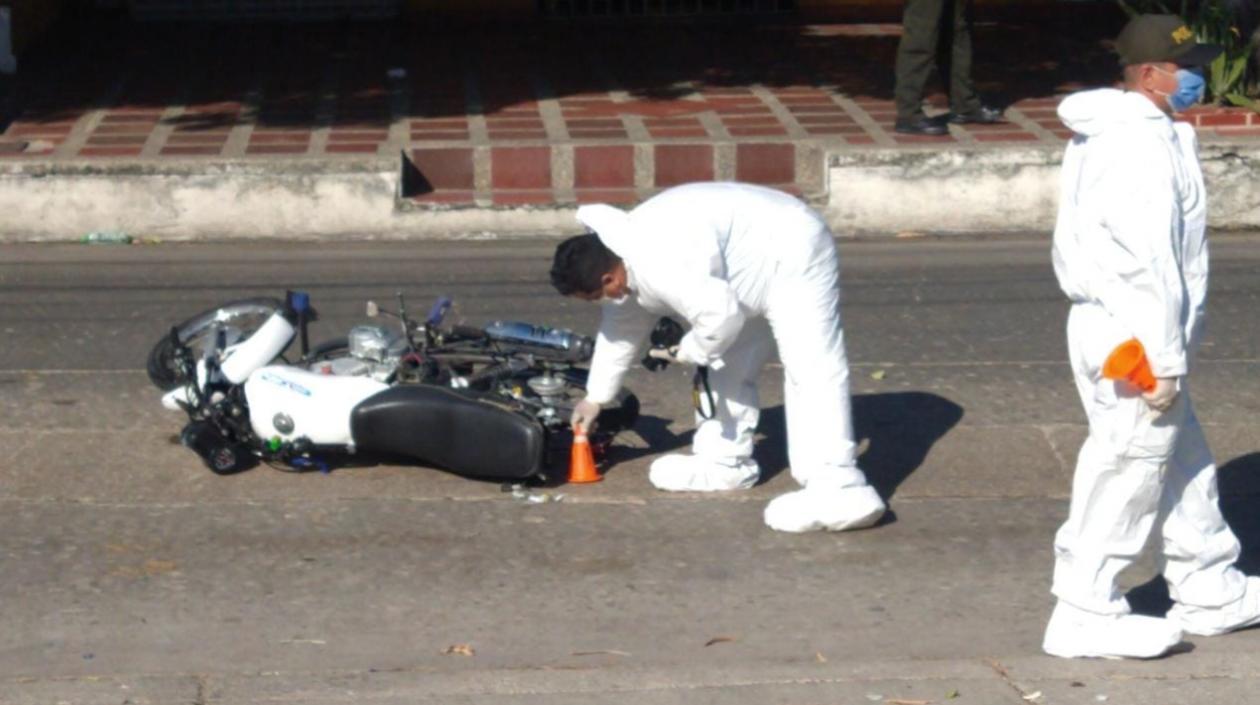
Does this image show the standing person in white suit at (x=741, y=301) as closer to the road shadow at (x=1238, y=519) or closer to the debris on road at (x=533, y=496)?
the debris on road at (x=533, y=496)

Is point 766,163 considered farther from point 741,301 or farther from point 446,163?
point 741,301

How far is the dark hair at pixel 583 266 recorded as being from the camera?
19.0ft

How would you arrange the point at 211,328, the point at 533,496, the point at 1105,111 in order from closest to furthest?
the point at 1105,111 → the point at 533,496 → the point at 211,328

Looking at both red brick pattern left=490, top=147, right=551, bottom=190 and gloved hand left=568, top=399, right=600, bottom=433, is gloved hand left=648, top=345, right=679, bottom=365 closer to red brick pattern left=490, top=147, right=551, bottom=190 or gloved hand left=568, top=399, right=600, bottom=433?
gloved hand left=568, top=399, right=600, bottom=433

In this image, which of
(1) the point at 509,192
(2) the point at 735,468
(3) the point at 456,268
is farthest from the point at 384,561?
(1) the point at 509,192

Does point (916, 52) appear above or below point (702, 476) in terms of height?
above

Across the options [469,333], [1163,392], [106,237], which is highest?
[1163,392]

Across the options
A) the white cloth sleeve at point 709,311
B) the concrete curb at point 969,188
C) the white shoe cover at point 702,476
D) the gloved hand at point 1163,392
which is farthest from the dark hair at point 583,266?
the concrete curb at point 969,188

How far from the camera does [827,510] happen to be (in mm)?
6043

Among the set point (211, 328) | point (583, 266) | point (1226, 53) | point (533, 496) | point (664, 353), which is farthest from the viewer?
point (1226, 53)

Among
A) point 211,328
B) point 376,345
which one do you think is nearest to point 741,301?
point 376,345

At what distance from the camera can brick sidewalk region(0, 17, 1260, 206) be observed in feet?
36.7

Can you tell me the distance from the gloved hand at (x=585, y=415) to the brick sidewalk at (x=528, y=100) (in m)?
4.63

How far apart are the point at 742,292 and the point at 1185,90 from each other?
5.51 ft
